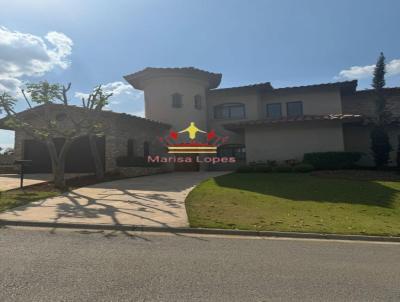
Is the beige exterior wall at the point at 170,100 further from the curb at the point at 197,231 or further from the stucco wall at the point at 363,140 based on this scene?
the curb at the point at 197,231

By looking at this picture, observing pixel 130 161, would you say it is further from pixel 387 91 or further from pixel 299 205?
pixel 387 91

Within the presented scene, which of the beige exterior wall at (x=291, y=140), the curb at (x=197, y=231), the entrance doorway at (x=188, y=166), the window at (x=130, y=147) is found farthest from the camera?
the entrance doorway at (x=188, y=166)

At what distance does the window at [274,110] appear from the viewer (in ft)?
96.2

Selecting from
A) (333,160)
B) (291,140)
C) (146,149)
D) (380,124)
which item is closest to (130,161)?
(146,149)

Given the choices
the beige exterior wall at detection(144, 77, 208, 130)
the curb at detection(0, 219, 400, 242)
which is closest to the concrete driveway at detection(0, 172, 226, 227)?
the curb at detection(0, 219, 400, 242)

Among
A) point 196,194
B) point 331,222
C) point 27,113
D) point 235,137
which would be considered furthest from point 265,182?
point 27,113

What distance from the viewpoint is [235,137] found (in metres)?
28.9

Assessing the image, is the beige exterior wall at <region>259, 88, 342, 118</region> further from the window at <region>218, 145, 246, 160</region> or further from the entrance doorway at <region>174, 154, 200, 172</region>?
the entrance doorway at <region>174, 154, 200, 172</region>

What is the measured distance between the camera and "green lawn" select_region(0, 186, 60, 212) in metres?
11.3

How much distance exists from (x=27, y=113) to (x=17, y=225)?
18130 millimetres

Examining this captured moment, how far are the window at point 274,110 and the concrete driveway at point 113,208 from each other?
15.9 metres

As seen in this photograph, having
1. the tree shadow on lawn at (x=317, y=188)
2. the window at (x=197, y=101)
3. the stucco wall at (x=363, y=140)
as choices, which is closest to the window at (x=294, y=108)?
the stucco wall at (x=363, y=140)

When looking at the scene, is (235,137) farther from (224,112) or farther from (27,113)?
(27,113)

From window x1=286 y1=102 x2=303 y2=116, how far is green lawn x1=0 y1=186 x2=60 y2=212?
20.7 meters
